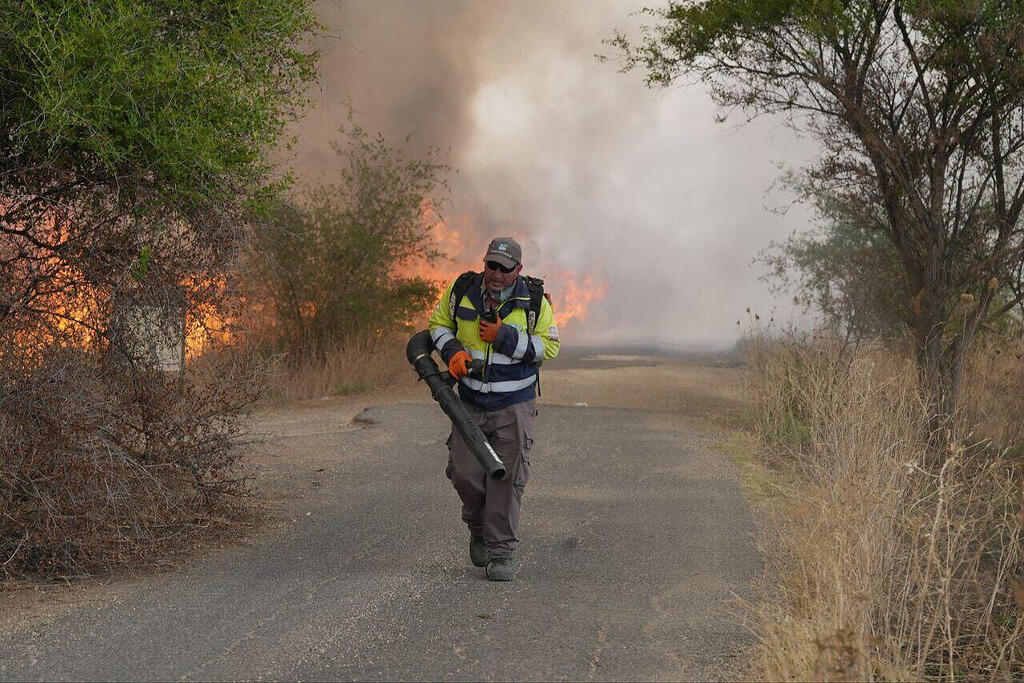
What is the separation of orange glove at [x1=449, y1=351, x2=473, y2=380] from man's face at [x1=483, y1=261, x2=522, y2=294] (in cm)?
44

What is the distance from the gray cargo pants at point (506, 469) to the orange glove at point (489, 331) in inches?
19.0

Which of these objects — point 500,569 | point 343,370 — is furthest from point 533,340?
point 343,370

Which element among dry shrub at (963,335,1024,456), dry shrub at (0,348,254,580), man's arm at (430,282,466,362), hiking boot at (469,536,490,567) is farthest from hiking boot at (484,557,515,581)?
dry shrub at (963,335,1024,456)

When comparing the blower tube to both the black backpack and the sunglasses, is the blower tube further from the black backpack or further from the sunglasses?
the sunglasses

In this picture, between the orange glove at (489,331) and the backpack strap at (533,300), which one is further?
the backpack strap at (533,300)

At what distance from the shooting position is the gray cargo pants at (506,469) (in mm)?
6781

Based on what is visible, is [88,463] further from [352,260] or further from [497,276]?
[352,260]

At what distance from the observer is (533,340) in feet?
22.0

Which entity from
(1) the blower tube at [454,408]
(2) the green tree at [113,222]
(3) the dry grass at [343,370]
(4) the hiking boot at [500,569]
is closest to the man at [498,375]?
(4) the hiking boot at [500,569]

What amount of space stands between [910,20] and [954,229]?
2.46 metres

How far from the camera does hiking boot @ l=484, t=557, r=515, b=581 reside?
6703mm

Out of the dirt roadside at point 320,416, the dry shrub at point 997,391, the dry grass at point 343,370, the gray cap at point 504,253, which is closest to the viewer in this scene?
the dirt roadside at point 320,416

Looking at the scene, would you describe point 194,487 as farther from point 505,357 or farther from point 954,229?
point 954,229

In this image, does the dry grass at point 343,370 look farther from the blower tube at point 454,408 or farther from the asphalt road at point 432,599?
the blower tube at point 454,408
